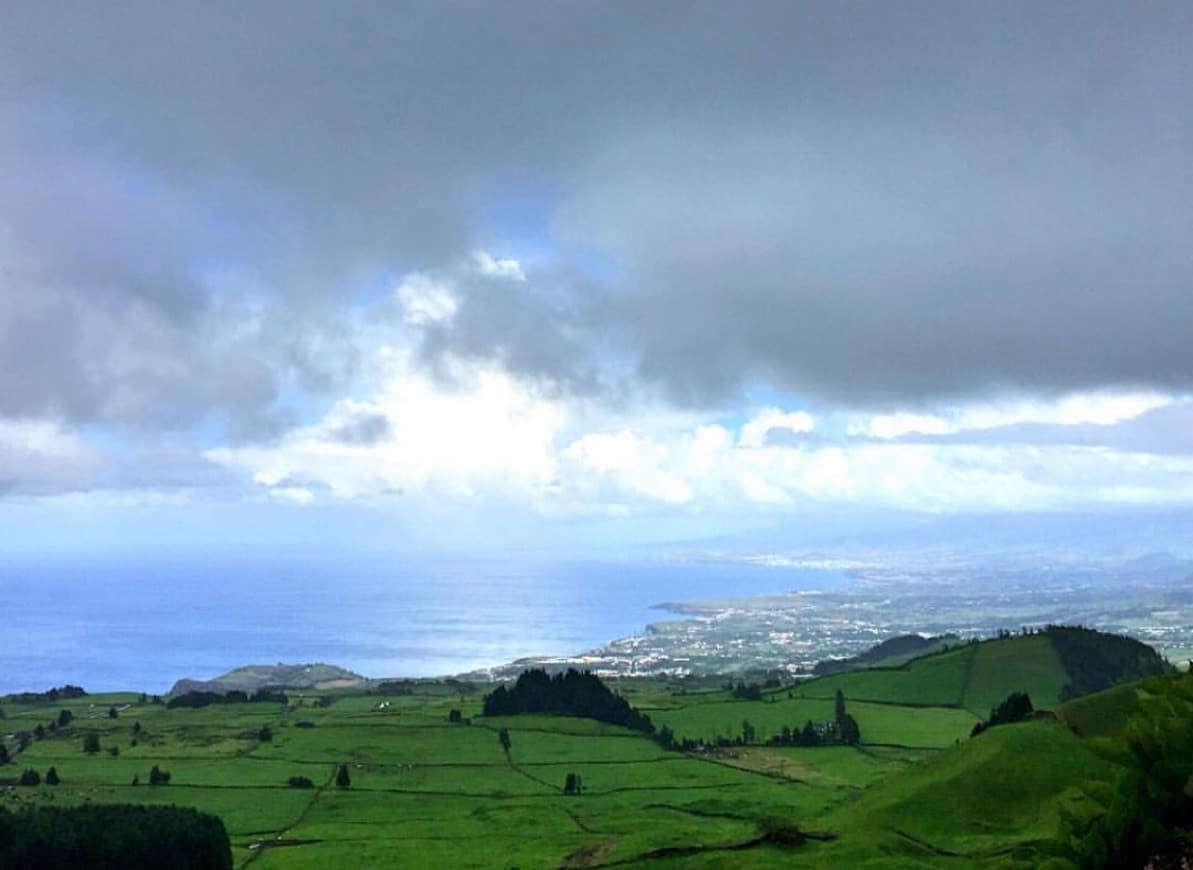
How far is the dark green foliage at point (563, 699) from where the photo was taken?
137625mm

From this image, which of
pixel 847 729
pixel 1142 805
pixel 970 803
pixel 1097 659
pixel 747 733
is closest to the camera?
pixel 1142 805

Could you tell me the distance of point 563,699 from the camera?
143250mm

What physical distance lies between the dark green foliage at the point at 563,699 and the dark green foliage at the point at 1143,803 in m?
119

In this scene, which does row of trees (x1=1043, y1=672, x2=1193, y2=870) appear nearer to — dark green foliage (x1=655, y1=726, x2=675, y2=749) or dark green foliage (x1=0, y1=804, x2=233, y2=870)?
dark green foliage (x1=0, y1=804, x2=233, y2=870)

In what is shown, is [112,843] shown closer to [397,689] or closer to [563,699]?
[563,699]

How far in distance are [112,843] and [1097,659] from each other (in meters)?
134

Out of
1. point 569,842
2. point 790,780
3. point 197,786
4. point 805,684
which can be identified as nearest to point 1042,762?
point 569,842

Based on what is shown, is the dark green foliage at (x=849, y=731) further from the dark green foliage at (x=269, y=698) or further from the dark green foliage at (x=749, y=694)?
the dark green foliage at (x=269, y=698)

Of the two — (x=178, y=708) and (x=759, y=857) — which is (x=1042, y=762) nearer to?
(x=759, y=857)

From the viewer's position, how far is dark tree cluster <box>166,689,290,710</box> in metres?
160

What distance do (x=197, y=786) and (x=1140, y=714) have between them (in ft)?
302

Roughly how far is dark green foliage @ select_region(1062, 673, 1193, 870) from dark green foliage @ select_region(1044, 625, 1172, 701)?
128m

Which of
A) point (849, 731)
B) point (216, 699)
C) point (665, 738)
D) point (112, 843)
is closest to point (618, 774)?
point (665, 738)

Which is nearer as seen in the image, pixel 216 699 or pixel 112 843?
pixel 112 843
